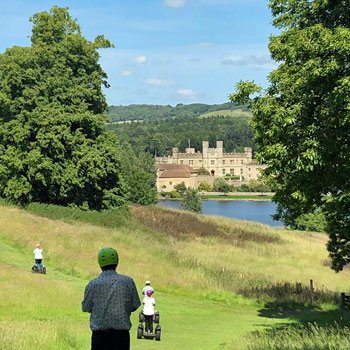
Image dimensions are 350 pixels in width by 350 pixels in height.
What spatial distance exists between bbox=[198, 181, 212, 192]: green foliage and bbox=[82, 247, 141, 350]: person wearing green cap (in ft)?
590

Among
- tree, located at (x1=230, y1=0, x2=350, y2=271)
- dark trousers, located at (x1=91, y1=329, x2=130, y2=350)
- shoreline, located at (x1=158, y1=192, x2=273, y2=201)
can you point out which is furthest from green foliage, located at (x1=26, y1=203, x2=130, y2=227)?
shoreline, located at (x1=158, y1=192, x2=273, y2=201)

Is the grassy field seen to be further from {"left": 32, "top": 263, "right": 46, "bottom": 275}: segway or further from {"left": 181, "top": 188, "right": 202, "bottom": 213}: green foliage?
{"left": 181, "top": 188, "right": 202, "bottom": 213}: green foliage

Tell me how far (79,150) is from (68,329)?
3266cm

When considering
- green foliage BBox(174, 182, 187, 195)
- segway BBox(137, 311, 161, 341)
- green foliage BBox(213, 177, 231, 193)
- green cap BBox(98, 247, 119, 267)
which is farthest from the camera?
green foliage BBox(213, 177, 231, 193)

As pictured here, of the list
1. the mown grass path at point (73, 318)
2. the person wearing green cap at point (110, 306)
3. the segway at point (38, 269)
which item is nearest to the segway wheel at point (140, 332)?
the mown grass path at point (73, 318)

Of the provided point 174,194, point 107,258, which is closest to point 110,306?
point 107,258

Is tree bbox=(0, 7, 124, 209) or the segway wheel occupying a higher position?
tree bbox=(0, 7, 124, 209)

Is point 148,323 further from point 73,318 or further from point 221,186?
point 221,186

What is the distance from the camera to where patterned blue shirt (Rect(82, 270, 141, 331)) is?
23.7 feet

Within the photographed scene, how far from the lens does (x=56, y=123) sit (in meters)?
44.9

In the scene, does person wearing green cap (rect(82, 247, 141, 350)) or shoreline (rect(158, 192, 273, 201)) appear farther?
shoreline (rect(158, 192, 273, 201))

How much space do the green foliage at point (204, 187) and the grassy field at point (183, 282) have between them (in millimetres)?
135206

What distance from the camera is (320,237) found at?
184ft

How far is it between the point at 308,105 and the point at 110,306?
904cm
